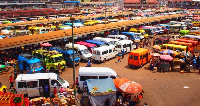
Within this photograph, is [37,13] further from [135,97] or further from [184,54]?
[135,97]

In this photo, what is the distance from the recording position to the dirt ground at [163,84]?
15141 millimetres

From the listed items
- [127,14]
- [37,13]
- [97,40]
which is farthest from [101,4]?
[97,40]

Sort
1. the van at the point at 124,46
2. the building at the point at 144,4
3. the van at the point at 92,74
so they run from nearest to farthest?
the van at the point at 92,74
the van at the point at 124,46
the building at the point at 144,4

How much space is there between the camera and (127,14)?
78.0m

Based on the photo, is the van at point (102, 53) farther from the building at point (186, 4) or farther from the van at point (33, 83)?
the building at point (186, 4)

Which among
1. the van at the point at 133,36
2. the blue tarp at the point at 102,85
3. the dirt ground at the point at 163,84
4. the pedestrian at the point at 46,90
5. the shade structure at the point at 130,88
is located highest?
the van at the point at 133,36

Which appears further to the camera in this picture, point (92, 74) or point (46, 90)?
point (92, 74)

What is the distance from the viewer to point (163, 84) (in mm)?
18156

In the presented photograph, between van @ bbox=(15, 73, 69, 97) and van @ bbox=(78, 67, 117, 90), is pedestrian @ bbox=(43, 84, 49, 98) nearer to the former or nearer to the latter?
van @ bbox=(15, 73, 69, 97)

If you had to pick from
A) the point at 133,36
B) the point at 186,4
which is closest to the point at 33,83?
the point at 133,36

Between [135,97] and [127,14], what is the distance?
66.6 meters

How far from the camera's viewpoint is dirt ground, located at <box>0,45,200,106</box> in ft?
49.7

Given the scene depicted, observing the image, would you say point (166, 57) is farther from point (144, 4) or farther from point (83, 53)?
point (144, 4)

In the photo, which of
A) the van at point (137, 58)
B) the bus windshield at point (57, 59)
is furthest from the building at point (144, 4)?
the bus windshield at point (57, 59)
